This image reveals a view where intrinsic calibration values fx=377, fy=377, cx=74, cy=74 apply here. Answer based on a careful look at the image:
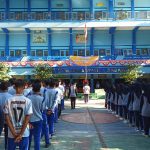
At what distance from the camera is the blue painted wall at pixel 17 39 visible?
43031 mm

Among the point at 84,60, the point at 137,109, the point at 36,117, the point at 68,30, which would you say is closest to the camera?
the point at 36,117

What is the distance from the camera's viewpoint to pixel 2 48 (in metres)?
43.0

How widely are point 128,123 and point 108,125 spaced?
979 mm

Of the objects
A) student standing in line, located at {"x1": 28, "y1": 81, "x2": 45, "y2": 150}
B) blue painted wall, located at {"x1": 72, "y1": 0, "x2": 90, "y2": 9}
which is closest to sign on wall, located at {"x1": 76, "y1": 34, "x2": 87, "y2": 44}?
blue painted wall, located at {"x1": 72, "y1": 0, "x2": 90, "y2": 9}

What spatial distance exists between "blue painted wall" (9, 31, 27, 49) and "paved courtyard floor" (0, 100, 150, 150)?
28047mm

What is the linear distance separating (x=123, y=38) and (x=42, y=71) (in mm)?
12245

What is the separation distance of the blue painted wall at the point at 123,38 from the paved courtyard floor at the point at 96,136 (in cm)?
2730

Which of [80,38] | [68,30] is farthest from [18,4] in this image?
[80,38]

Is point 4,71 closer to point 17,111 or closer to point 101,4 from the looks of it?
point 101,4

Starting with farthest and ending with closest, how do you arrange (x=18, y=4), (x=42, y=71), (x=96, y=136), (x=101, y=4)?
(x=101, y=4), (x=18, y=4), (x=42, y=71), (x=96, y=136)

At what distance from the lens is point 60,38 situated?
43.1 metres

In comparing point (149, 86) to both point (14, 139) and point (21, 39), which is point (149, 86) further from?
point (21, 39)

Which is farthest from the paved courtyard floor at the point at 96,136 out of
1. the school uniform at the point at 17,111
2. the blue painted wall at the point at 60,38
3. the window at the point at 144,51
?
the blue painted wall at the point at 60,38

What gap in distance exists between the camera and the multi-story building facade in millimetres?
39656
